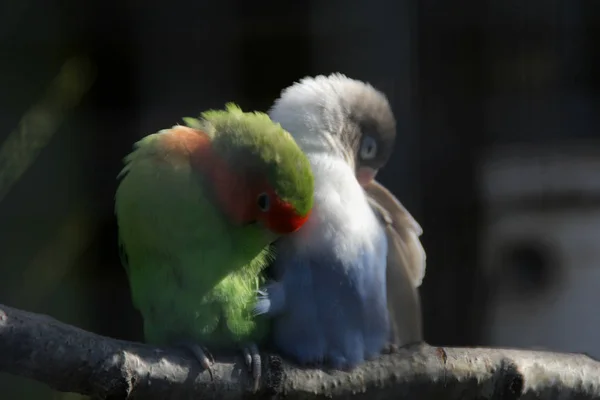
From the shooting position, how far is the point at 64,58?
3.36 ft

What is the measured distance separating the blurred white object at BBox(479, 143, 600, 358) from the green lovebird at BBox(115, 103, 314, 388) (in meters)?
0.54

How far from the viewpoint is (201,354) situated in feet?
1.90

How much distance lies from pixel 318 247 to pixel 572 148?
23.3 inches

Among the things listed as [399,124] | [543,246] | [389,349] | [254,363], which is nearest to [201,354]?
[254,363]

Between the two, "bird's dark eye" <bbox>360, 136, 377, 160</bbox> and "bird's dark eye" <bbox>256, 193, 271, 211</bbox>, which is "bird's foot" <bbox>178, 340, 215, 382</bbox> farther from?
"bird's dark eye" <bbox>360, 136, 377, 160</bbox>

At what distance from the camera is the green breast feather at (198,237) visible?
598 millimetres

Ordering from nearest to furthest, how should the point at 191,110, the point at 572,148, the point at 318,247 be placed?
the point at 318,247 < the point at 191,110 < the point at 572,148

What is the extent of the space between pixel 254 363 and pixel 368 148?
0.21 meters

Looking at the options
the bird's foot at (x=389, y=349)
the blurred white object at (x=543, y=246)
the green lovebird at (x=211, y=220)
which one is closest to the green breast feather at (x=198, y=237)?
the green lovebird at (x=211, y=220)

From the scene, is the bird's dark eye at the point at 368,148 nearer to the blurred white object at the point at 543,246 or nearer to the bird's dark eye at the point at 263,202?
the bird's dark eye at the point at 263,202

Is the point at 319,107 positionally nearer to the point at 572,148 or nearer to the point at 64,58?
the point at 64,58

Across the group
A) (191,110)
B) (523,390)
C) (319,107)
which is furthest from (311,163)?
(191,110)

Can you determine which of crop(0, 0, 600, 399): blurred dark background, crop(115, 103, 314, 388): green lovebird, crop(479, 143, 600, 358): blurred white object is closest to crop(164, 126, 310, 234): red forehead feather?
crop(115, 103, 314, 388): green lovebird

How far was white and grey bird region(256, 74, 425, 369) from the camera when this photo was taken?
2.12 feet
